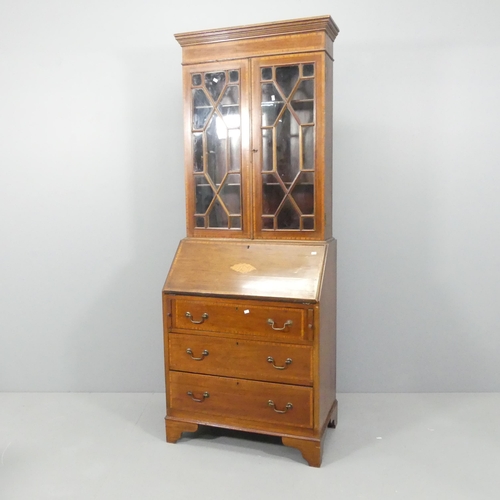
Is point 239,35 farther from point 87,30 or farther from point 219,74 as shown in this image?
point 87,30

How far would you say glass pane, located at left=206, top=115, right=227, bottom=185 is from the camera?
8.14 feet

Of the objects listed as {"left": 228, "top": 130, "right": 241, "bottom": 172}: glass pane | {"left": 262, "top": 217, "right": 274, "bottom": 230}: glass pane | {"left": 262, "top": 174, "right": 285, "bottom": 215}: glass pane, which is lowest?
{"left": 262, "top": 217, "right": 274, "bottom": 230}: glass pane

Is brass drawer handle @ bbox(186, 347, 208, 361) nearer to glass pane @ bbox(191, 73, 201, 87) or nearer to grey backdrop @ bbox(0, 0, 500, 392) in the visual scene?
grey backdrop @ bbox(0, 0, 500, 392)

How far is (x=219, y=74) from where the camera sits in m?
2.44

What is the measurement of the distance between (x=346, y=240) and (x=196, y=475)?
1.50 metres

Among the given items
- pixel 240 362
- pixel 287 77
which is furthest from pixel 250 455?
pixel 287 77

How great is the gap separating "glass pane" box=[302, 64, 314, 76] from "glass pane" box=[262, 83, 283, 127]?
0.15 metres

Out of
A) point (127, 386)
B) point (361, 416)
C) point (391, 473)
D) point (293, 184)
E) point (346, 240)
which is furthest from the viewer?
point (127, 386)

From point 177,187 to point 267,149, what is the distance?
785mm

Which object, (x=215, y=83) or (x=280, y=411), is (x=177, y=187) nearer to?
(x=215, y=83)

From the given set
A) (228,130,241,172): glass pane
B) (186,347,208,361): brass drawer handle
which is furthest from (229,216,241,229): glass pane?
(186,347,208,361): brass drawer handle

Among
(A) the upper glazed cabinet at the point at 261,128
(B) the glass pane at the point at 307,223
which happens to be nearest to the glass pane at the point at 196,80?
(A) the upper glazed cabinet at the point at 261,128

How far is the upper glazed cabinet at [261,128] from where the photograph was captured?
2.33 m

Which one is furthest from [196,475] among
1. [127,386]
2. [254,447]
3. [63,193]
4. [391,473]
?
[63,193]
